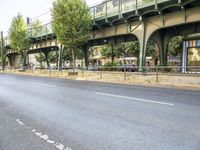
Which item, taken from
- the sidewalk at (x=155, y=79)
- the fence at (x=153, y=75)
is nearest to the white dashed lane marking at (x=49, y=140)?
the sidewalk at (x=155, y=79)

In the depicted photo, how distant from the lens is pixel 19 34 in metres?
47.5

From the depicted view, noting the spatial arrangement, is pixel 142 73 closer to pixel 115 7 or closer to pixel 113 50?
pixel 115 7

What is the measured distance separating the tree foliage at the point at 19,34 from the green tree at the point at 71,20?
19.5 meters

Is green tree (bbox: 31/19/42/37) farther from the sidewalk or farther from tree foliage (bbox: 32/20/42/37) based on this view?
the sidewalk

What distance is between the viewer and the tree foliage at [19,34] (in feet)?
155

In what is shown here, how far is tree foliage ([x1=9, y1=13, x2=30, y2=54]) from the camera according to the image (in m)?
47.4

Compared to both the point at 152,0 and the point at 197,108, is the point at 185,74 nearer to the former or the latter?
the point at 152,0

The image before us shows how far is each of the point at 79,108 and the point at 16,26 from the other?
45.2 metres

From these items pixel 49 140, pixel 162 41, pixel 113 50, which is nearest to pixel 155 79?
pixel 162 41

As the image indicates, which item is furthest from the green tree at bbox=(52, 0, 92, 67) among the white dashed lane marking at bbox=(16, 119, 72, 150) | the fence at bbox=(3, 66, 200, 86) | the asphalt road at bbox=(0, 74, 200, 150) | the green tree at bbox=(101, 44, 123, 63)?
the green tree at bbox=(101, 44, 123, 63)

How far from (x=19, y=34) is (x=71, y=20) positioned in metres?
22.0

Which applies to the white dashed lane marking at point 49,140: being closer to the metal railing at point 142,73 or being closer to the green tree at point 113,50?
the metal railing at point 142,73

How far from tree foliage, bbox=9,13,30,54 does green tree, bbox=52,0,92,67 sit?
1946cm

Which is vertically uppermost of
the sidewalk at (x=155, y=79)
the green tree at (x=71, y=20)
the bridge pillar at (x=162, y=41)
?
the green tree at (x=71, y=20)
